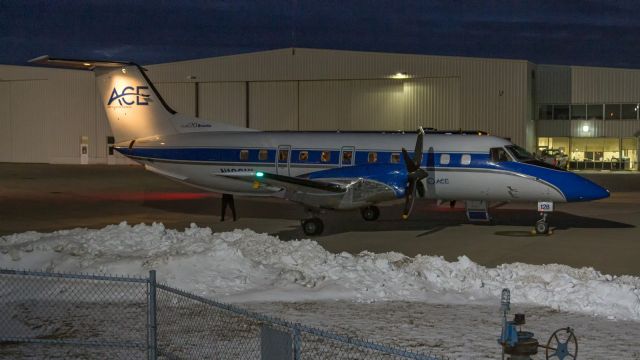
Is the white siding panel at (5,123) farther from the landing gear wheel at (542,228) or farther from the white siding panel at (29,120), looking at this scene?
the landing gear wheel at (542,228)

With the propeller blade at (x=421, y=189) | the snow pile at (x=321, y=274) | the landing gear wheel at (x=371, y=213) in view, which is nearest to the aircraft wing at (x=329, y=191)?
the propeller blade at (x=421, y=189)

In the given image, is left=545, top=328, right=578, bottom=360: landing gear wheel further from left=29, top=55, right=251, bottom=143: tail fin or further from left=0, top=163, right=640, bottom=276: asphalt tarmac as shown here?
left=29, top=55, right=251, bottom=143: tail fin

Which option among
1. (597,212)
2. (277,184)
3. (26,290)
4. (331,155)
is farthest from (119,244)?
(597,212)

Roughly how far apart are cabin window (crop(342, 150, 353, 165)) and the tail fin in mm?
4884

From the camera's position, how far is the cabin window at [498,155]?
2316 centimetres

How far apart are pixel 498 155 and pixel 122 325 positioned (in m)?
14.4

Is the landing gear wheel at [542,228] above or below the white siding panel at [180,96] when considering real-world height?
below

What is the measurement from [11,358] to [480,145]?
54.0 ft

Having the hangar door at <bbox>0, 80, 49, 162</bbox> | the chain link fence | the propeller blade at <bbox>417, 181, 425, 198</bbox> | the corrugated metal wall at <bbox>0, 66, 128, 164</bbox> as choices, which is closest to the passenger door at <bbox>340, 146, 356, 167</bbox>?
the propeller blade at <bbox>417, 181, 425, 198</bbox>

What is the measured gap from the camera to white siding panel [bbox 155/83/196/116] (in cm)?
6875

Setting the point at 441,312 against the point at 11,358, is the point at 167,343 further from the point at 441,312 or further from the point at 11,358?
the point at 441,312

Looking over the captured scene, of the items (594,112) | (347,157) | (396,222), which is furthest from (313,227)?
(594,112)

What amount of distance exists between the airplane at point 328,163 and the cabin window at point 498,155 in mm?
30

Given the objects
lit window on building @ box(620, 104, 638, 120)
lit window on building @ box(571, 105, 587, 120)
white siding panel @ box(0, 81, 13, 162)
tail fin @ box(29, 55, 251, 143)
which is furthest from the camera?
white siding panel @ box(0, 81, 13, 162)
